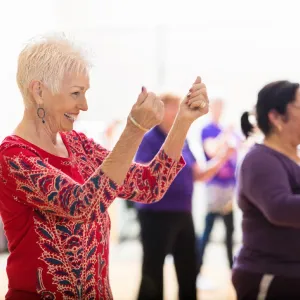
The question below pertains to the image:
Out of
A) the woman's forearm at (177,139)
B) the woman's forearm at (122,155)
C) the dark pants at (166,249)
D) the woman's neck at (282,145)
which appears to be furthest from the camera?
the dark pants at (166,249)

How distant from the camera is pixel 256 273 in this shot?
191 centimetres

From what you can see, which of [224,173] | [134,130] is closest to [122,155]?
[134,130]

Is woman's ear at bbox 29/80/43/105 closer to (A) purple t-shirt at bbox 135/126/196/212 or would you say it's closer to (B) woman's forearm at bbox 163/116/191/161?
(B) woman's forearm at bbox 163/116/191/161

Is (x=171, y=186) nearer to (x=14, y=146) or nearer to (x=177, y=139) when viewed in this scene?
(x=177, y=139)

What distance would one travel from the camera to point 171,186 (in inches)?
131

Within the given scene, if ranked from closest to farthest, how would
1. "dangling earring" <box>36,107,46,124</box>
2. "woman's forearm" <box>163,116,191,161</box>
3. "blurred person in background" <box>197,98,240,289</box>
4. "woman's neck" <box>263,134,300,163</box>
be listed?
1. "dangling earring" <box>36,107,46,124</box>
2. "woman's forearm" <box>163,116,191,161</box>
3. "woman's neck" <box>263,134,300,163</box>
4. "blurred person in background" <box>197,98,240,289</box>

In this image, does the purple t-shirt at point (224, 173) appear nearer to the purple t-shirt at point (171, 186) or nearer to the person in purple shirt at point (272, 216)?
the purple t-shirt at point (171, 186)

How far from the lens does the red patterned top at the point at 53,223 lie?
51.8 inches

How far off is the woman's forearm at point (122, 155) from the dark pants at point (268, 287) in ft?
2.48

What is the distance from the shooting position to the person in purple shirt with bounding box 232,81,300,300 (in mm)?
1866

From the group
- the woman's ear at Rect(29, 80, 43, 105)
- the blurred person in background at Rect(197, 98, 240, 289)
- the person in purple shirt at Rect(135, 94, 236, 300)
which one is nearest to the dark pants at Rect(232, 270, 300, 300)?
the woman's ear at Rect(29, 80, 43, 105)

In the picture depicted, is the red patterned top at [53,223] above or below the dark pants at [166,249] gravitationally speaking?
above

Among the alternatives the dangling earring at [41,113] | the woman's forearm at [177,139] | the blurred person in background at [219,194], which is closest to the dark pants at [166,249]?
the blurred person in background at [219,194]

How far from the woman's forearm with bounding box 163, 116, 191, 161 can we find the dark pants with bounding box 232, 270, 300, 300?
21.9 inches
